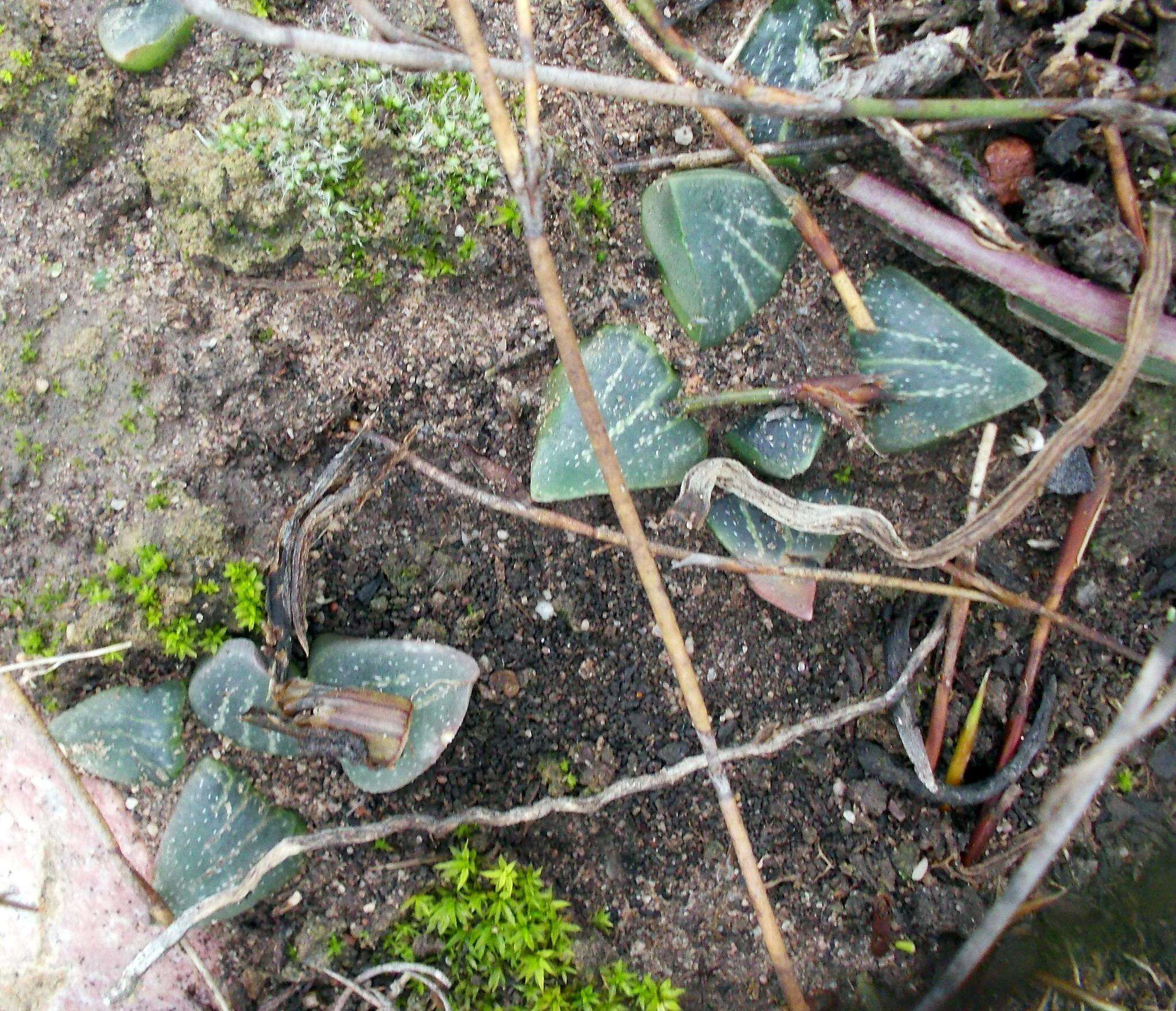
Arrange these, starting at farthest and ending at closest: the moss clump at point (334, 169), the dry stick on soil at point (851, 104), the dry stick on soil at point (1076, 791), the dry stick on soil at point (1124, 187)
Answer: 1. the moss clump at point (334, 169)
2. the dry stick on soil at point (1124, 187)
3. the dry stick on soil at point (851, 104)
4. the dry stick on soil at point (1076, 791)

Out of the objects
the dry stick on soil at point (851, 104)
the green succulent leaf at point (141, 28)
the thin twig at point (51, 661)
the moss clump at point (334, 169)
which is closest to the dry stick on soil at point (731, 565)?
the moss clump at point (334, 169)

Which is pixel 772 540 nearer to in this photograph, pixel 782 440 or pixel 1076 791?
pixel 782 440

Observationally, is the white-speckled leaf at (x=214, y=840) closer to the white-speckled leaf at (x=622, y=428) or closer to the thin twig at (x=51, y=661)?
the thin twig at (x=51, y=661)

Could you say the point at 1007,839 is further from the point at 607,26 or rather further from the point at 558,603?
the point at 607,26

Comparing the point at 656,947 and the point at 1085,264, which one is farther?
the point at 656,947

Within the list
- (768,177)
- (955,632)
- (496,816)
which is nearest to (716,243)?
(768,177)

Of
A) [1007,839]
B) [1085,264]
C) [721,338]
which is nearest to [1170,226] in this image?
[1085,264]
